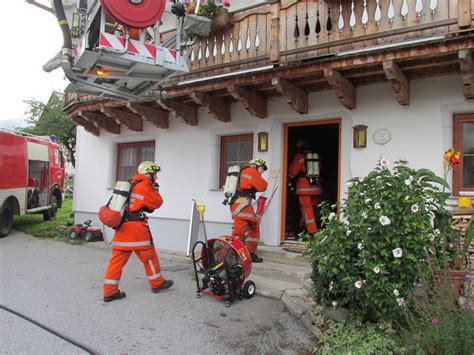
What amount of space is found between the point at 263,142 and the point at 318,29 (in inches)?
90.6

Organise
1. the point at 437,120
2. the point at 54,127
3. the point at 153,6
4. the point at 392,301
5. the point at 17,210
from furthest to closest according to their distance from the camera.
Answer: the point at 54,127 → the point at 17,210 → the point at 437,120 → the point at 153,6 → the point at 392,301

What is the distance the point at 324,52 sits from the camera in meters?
5.62

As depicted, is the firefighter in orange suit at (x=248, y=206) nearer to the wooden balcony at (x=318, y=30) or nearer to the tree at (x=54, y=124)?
the wooden balcony at (x=318, y=30)

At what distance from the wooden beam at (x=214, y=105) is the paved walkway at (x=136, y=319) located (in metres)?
3.11

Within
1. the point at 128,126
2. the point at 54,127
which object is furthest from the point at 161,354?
the point at 54,127

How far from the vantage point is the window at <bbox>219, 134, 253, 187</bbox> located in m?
7.75

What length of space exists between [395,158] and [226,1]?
15.2 feet

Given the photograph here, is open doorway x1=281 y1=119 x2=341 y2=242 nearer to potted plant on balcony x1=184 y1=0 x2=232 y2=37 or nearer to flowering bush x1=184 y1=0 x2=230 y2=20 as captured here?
potted plant on balcony x1=184 y1=0 x2=232 y2=37

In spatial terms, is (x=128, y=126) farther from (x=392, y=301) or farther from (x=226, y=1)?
(x=392, y=301)

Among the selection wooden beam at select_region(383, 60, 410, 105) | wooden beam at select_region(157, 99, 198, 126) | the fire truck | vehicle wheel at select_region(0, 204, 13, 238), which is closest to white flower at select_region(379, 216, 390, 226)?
wooden beam at select_region(383, 60, 410, 105)

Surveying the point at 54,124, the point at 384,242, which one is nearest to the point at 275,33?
the point at 384,242

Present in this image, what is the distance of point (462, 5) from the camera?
4.64 m

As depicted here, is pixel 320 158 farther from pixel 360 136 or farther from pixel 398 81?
pixel 398 81

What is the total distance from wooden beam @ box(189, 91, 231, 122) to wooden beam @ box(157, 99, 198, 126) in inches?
26.5
